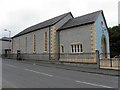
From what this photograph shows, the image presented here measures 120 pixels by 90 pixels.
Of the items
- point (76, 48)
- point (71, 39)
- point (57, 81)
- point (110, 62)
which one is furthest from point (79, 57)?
point (57, 81)

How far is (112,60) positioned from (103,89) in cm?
1183

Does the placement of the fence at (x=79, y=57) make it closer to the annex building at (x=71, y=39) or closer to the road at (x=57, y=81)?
the annex building at (x=71, y=39)

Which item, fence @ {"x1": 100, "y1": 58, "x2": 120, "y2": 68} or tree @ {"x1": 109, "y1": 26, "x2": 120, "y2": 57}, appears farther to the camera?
tree @ {"x1": 109, "y1": 26, "x2": 120, "y2": 57}

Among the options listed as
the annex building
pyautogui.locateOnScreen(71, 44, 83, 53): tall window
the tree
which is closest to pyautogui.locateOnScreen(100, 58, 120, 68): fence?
the annex building

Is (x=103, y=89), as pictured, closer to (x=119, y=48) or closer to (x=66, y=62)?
(x=66, y=62)

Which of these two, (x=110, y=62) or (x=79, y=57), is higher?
(x=79, y=57)

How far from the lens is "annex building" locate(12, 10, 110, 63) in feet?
88.0

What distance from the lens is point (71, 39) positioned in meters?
29.8

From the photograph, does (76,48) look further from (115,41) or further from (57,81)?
(115,41)

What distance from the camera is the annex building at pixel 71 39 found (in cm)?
2681

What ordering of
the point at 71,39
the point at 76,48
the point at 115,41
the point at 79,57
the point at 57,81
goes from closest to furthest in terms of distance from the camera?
the point at 57,81 < the point at 79,57 < the point at 76,48 < the point at 71,39 < the point at 115,41

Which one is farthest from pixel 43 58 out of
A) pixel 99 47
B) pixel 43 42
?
pixel 99 47

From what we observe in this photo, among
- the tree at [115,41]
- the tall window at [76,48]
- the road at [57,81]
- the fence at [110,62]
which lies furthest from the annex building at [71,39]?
the tree at [115,41]

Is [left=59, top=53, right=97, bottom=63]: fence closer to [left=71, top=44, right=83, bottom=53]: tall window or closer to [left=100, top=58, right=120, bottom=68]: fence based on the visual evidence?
[left=71, top=44, right=83, bottom=53]: tall window
